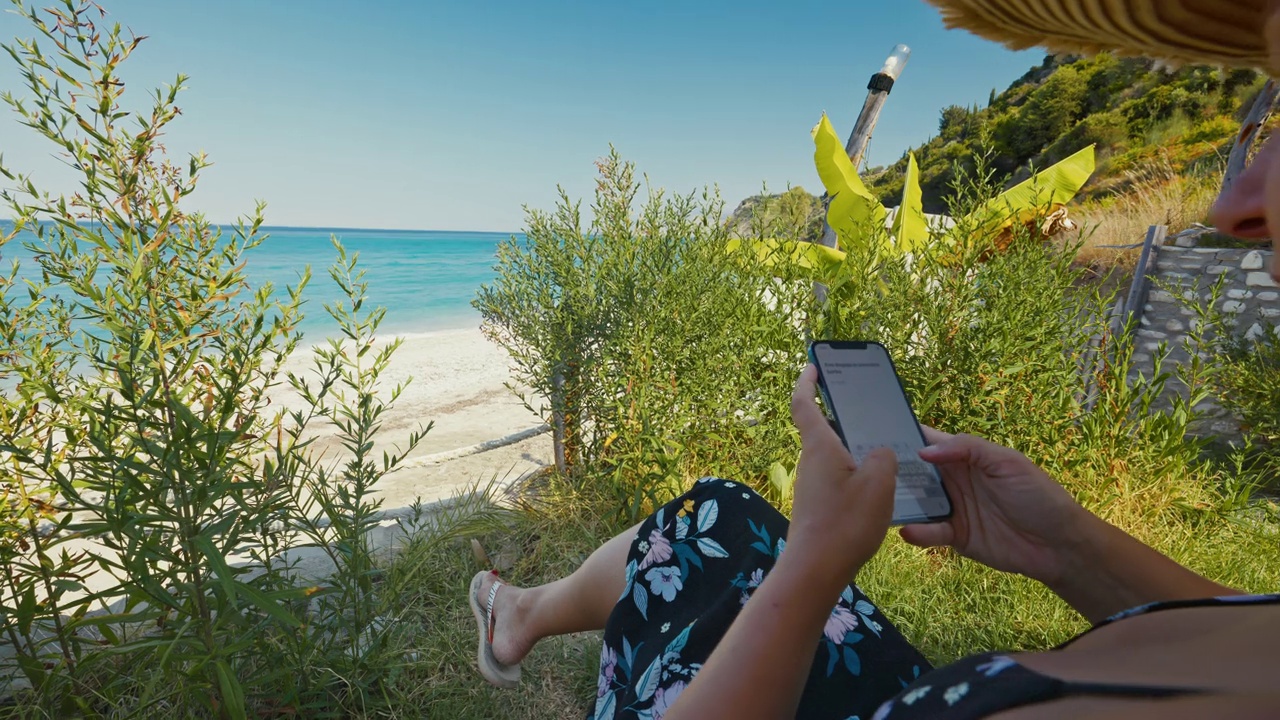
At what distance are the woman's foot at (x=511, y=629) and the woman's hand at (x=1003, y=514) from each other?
46.0 inches

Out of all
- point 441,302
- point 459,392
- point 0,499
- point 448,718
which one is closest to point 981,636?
point 448,718

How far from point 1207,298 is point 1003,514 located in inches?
228

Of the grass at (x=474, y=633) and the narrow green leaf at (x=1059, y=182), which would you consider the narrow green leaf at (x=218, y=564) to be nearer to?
the grass at (x=474, y=633)

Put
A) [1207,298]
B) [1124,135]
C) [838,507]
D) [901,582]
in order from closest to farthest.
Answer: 1. [838,507]
2. [901,582]
3. [1207,298]
4. [1124,135]

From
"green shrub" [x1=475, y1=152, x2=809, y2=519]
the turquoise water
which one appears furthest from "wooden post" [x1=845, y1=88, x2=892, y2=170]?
the turquoise water

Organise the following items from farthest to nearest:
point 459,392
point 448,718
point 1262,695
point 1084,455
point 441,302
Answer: point 441,302 → point 459,392 → point 1084,455 → point 448,718 → point 1262,695

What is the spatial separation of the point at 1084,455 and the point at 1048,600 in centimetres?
88

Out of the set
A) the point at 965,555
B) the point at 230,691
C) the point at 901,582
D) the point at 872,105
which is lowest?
the point at 901,582

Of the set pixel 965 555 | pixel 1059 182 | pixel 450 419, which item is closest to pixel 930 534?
pixel 965 555

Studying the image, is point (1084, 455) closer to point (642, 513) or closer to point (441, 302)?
point (642, 513)

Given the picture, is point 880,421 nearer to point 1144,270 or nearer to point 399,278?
point 1144,270

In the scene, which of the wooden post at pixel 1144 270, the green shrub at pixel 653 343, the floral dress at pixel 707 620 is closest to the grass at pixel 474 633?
the green shrub at pixel 653 343

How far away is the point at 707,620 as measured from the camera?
3.77 feet

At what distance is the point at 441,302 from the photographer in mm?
26031
